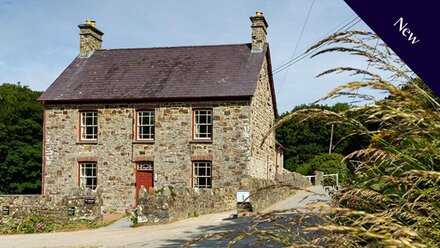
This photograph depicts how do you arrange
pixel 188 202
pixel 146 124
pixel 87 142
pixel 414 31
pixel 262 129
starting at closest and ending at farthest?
pixel 414 31 < pixel 188 202 < pixel 146 124 < pixel 87 142 < pixel 262 129

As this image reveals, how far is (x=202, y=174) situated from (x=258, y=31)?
6.77 meters

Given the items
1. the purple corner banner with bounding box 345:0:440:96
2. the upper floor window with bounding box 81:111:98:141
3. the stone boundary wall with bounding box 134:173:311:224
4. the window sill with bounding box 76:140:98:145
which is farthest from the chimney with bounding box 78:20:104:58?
the purple corner banner with bounding box 345:0:440:96

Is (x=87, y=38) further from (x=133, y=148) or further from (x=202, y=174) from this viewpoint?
(x=202, y=174)

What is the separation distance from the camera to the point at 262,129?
2341 centimetres

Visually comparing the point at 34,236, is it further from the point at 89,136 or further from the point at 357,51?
the point at 357,51

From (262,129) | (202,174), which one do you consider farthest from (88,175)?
(262,129)

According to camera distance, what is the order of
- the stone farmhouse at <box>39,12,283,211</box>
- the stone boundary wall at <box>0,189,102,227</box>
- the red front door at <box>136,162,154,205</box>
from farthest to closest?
1. the red front door at <box>136,162,154,205</box>
2. the stone farmhouse at <box>39,12,283,211</box>
3. the stone boundary wall at <box>0,189,102,227</box>

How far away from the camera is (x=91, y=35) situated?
25016 millimetres

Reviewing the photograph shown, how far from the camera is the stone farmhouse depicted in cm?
2083

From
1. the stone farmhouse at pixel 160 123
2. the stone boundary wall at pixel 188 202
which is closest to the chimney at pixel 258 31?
the stone farmhouse at pixel 160 123

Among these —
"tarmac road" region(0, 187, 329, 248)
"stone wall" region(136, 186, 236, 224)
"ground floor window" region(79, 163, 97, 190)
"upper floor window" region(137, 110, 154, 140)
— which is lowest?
"tarmac road" region(0, 187, 329, 248)

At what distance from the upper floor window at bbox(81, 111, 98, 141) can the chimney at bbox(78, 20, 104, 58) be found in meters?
3.83

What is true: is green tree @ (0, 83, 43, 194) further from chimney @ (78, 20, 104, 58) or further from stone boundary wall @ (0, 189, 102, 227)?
stone boundary wall @ (0, 189, 102, 227)

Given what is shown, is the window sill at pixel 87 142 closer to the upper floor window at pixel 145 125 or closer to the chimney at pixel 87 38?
the upper floor window at pixel 145 125
